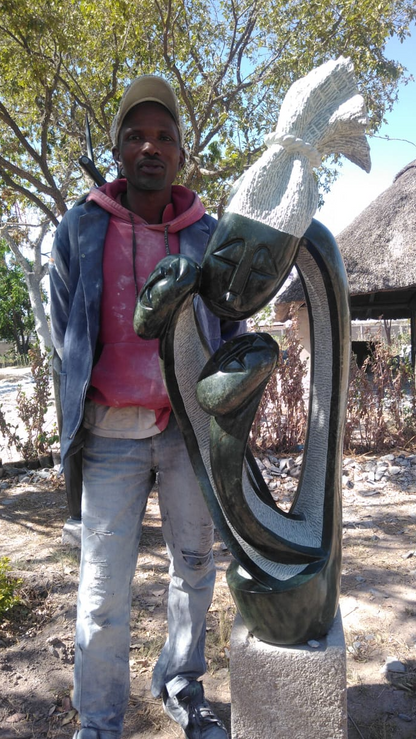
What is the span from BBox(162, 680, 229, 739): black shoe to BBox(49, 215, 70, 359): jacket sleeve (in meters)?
1.18

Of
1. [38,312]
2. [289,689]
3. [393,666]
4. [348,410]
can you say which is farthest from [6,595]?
[38,312]

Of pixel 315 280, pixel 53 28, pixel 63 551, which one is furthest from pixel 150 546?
pixel 53 28

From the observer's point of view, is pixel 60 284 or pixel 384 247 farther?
A: pixel 384 247

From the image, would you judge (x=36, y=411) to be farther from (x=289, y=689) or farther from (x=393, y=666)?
(x=289, y=689)

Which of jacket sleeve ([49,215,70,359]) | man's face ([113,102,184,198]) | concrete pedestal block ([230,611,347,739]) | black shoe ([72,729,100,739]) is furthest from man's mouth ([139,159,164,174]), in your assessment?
black shoe ([72,729,100,739])

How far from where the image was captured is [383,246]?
7332mm

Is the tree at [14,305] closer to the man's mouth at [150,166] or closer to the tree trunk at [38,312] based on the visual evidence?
the tree trunk at [38,312]

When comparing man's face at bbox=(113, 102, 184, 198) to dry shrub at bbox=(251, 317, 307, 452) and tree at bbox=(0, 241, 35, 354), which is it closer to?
dry shrub at bbox=(251, 317, 307, 452)

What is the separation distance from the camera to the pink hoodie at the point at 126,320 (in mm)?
1601

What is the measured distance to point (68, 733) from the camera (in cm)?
192

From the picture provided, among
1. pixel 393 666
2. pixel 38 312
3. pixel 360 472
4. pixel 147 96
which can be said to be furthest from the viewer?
pixel 38 312

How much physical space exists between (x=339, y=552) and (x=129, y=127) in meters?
1.39

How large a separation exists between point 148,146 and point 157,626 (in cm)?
213

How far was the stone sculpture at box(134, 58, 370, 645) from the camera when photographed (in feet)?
4.10
